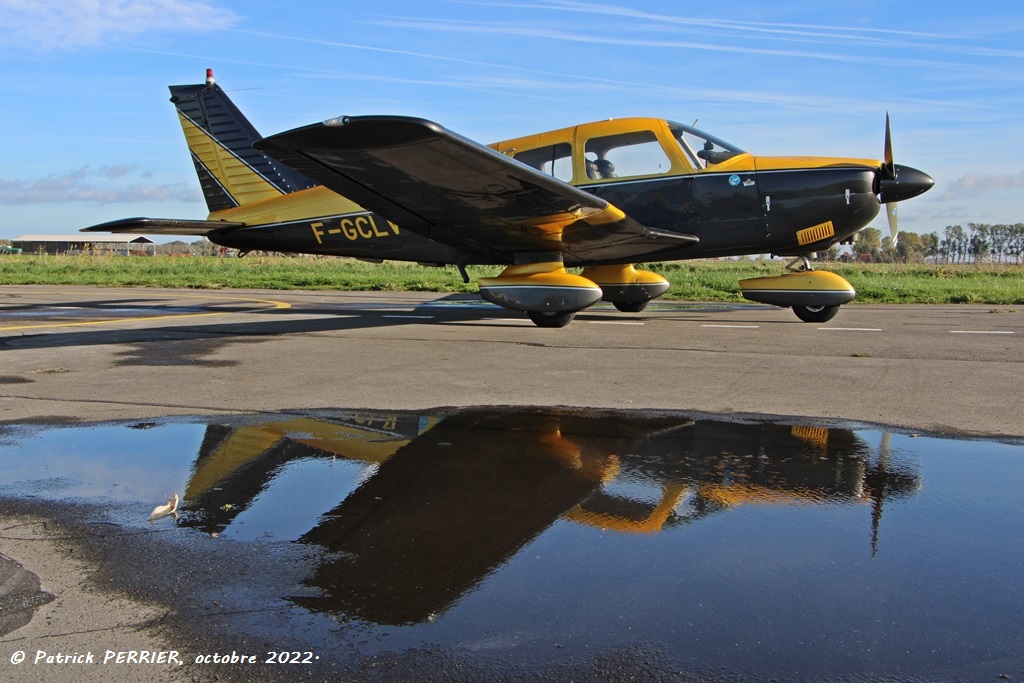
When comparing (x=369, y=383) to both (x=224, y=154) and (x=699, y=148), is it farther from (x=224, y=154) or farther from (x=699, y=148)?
(x=224, y=154)

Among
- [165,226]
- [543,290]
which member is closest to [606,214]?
[543,290]

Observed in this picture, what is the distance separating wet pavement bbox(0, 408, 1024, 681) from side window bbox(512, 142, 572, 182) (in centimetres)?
726

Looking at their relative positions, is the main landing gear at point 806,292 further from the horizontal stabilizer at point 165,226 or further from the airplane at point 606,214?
the horizontal stabilizer at point 165,226

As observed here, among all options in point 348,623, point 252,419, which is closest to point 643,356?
point 252,419

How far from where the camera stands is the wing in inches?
296

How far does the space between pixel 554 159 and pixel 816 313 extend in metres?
4.32

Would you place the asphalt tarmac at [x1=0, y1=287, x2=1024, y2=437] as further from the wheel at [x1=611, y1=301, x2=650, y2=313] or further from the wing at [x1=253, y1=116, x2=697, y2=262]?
the wing at [x1=253, y1=116, x2=697, y2=262]

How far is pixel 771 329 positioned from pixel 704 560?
8581 millimetres

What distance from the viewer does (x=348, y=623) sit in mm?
2549

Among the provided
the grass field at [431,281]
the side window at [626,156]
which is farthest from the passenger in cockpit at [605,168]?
the grass field at [431,281]

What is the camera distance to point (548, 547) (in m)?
3.20

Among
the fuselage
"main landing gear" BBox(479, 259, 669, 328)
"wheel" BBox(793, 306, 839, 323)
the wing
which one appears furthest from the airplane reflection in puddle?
"wheel" BBox(793, 306, 839, 323)

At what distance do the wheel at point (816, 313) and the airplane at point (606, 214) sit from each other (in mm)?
19

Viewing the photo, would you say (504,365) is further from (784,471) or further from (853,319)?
(853,319)
